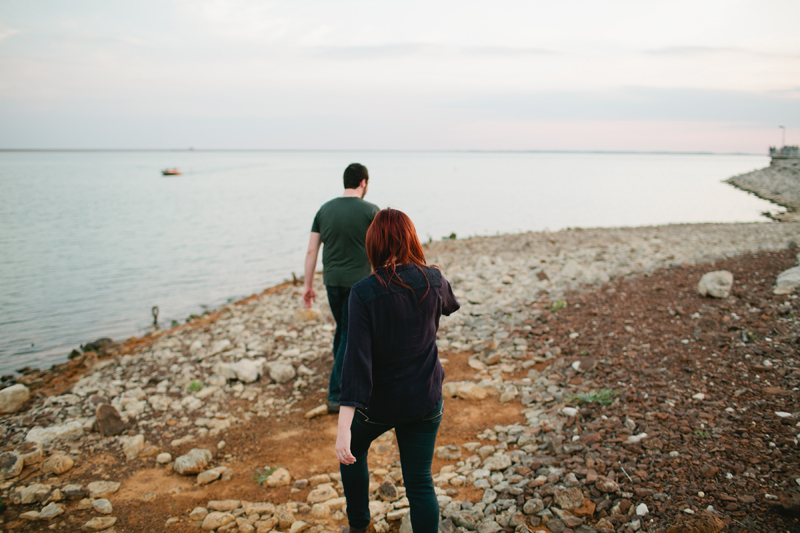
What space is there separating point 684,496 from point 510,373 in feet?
9.71

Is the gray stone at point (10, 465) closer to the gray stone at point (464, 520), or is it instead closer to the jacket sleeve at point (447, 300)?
the gray stone at point (464, 520)

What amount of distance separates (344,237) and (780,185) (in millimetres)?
52199

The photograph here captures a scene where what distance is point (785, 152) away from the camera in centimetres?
6269

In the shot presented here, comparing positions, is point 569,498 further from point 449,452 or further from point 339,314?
point 339,314

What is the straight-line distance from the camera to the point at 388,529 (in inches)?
142

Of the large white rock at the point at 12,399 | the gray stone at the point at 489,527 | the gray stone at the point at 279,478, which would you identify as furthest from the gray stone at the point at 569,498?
the large white rock at the point at 12,399

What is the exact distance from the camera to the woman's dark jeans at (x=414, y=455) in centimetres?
267

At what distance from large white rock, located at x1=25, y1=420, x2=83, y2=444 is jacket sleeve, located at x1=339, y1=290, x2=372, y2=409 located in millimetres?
4318

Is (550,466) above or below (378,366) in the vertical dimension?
below

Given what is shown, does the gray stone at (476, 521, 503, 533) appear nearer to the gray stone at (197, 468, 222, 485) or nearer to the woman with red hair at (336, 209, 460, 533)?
the woman with red hair at (336, 209, 460, 533)

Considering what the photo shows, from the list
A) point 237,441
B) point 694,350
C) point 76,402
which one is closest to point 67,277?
point 76,402

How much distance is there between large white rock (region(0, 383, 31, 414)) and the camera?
5883 millimetres

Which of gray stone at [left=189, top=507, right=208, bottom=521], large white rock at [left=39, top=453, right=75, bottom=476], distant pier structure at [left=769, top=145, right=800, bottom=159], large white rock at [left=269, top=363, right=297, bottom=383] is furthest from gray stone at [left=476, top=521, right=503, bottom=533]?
distant pier structure at [left=769, top=145, right=800, bottom=159]

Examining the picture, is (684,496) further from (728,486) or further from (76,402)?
(76,402)
